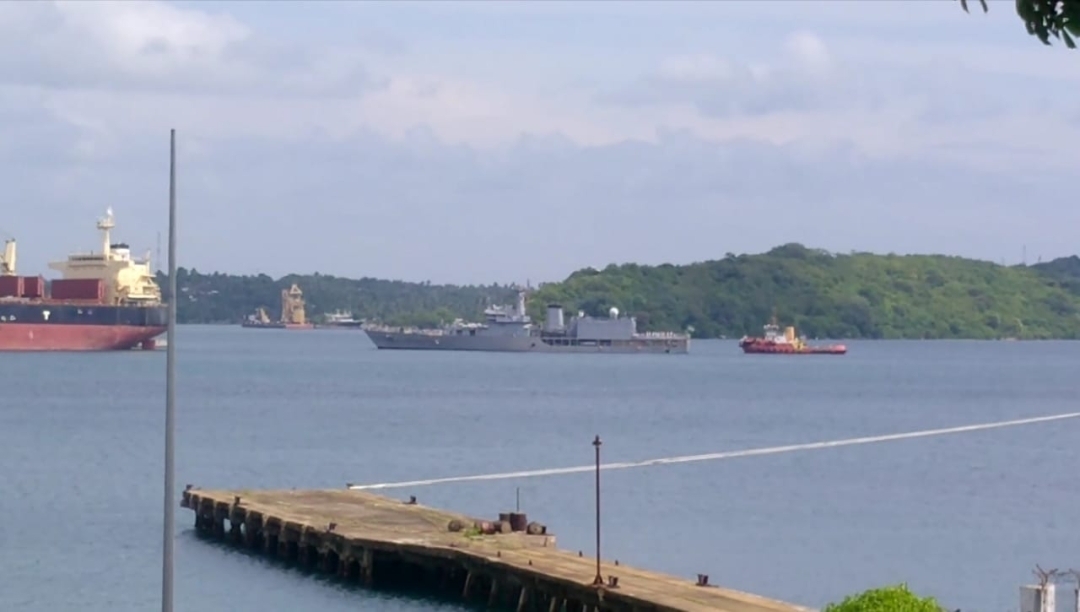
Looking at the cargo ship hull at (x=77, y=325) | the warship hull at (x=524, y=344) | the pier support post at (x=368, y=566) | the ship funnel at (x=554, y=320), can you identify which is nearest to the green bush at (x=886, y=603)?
the pier support post at (x=368, y=566)

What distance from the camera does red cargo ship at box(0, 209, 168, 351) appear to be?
114938 mm

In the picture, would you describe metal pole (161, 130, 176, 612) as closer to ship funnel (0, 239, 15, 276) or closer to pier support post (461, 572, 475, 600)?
pier support post (461, 572, 475, 600)

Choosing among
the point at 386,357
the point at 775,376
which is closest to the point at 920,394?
the point at 775,376

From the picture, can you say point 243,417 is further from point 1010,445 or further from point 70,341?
point 70,341

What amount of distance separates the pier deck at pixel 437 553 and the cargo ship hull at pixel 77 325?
8331 cm

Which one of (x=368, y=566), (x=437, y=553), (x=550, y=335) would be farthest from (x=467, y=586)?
(x=550, y=335)

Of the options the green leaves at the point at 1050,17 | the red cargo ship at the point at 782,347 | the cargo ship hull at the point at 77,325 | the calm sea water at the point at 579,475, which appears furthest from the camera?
the red cargo ship at the point at 782,347

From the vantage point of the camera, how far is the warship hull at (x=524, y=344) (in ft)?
505

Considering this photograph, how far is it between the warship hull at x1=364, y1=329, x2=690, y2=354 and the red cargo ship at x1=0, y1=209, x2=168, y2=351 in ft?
128

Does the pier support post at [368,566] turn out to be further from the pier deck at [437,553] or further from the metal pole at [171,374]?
the metal pole at [171,374]

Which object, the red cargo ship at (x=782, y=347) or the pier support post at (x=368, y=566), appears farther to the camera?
the red cargo ship at (x=782, y=347)

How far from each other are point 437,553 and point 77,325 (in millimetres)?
95886

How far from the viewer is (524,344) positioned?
154 metres

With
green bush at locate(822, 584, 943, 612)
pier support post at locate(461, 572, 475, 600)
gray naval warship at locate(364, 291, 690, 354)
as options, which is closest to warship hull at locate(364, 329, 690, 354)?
gray naval warship at locate(364, 291, 690, 354)
